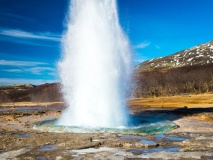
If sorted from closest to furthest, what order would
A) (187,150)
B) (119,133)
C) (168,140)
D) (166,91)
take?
(187,150), (168,140), (119,133), (166,91)

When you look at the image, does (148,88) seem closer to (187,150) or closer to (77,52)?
(77,52)

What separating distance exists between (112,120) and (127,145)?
7.91 meters

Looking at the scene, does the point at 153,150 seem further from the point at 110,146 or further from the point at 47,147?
the point at 47,147

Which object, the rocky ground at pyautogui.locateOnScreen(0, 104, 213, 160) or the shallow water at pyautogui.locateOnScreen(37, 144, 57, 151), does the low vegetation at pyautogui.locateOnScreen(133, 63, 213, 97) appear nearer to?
the rocky ground at pyautogui.locateOnScreen(0, 104, 213, 160)

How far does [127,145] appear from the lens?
46.6ft

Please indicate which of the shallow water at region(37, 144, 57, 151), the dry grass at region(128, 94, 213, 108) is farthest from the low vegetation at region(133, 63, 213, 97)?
the shallow water at region(37, 144, 57, 151)

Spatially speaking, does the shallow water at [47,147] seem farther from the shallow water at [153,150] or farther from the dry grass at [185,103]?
the dry grass at [185,103]

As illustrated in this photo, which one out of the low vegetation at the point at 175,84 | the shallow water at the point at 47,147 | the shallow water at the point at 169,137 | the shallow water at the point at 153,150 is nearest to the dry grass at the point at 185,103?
the low vegetation at the point at 175,84

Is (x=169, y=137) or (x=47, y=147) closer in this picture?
(x=47, y=147)

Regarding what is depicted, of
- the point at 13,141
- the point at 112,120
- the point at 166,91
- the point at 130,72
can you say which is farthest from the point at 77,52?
the point at 166,91

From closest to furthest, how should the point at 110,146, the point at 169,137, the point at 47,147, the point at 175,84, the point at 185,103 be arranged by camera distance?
1. the point at 110,146
2. the point at 47,147
3. the point at 169,137
4. the point at 185,103
5. the point at 175,84

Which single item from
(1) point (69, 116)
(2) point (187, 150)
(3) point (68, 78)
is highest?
(3) point (68, 78)

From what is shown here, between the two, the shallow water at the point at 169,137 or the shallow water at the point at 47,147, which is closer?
the shallow water at the point at 47,147

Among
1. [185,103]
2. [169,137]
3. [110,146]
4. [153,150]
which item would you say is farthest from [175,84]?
[153,150]
